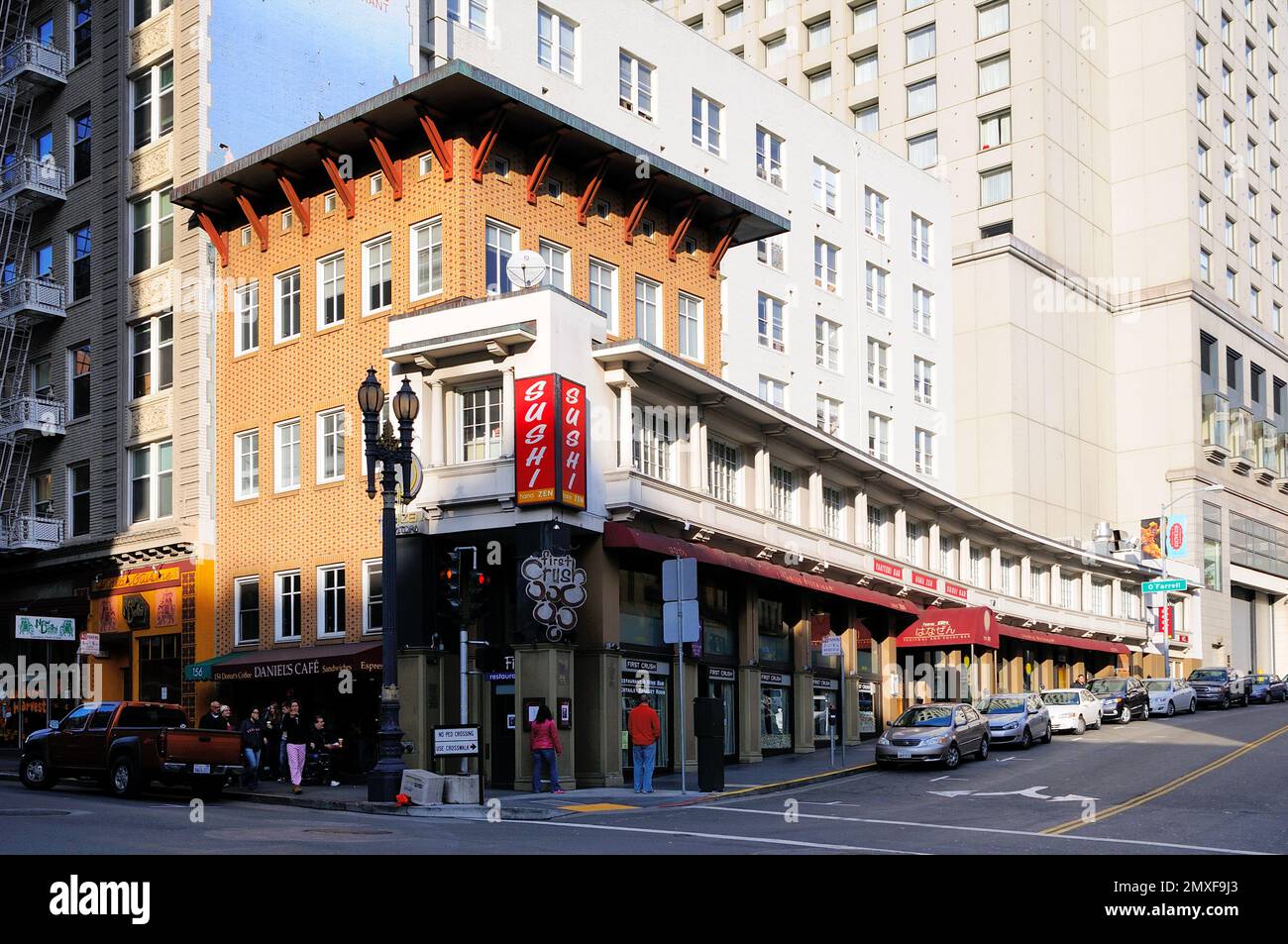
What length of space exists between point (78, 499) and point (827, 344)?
27125 millimetres

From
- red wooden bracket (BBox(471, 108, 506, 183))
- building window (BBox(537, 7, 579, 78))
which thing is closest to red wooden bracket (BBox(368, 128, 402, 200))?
red wooden bracket (BBox(471, 108, 506, 183))

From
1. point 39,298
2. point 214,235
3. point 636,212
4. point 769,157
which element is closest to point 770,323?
point 769,157

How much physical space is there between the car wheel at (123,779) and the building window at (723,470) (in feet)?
50.7

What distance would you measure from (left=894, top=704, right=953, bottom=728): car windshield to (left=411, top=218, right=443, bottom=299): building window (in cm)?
1454

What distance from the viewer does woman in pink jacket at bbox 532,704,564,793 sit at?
86.5 feet

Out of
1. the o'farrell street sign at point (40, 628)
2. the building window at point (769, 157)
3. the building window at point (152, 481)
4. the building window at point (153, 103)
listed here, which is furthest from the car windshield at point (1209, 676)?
the building window at point (153, 103)

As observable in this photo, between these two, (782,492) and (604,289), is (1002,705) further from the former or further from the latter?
(604,289)

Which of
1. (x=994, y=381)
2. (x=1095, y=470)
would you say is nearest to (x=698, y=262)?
(x=994, y=381)

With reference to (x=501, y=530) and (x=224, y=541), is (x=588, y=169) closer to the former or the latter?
(x=501, y=530)

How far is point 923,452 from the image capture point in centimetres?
6038

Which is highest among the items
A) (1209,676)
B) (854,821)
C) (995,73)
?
(995,73)

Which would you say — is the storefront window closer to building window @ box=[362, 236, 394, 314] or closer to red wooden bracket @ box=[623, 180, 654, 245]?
building window @ box=[362, 236, 394, 314]

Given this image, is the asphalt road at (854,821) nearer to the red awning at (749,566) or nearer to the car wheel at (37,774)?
the car wheel at (37,774)

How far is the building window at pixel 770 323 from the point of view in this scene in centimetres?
4841
